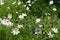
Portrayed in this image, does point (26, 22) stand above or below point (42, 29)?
above

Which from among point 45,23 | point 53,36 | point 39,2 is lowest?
point 53,36

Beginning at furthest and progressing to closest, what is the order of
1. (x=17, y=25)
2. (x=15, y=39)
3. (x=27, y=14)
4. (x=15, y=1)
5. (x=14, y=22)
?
(x=15, y=1)
(x=27, y=14)
(x=14, y=22)
(x=17, y=25)
(x=15, y=39)

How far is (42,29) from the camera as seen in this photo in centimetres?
390

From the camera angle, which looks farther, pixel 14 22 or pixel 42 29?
pixel 14 22

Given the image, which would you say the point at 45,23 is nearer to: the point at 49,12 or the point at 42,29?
the point at 42,29

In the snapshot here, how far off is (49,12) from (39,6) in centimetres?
28

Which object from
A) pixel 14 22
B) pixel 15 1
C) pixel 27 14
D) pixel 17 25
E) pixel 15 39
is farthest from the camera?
pixel 15 1

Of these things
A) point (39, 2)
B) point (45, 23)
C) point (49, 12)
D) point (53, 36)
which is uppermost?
point (39, 2)

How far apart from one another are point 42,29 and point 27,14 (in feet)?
2.94

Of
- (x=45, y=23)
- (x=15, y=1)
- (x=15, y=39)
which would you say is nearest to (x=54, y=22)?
(x=45, y=23)

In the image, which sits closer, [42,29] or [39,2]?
[42,29]

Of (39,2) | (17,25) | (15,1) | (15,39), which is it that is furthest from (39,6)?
(15,39)

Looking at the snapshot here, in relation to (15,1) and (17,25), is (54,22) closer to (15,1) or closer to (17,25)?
(17,25)

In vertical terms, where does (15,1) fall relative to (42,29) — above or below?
above
